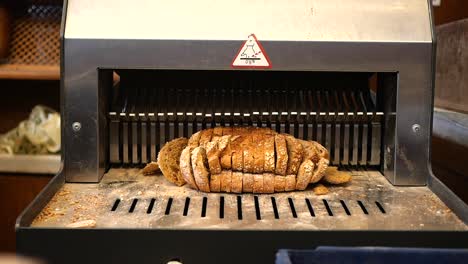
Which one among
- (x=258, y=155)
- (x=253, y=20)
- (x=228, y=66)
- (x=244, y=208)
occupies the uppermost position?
(x=253, y=20)

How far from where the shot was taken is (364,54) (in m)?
1.59

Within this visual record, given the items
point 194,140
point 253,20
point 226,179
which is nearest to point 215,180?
point 226,179

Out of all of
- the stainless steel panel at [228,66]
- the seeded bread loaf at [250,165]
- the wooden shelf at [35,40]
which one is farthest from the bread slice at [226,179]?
the wooden shelf at [35,40]

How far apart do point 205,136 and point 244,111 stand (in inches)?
7.1

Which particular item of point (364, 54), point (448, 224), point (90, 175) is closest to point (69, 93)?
point (90, 175)

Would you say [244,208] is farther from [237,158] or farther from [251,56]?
[251,56]

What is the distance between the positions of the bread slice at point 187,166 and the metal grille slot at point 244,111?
6.7 inches

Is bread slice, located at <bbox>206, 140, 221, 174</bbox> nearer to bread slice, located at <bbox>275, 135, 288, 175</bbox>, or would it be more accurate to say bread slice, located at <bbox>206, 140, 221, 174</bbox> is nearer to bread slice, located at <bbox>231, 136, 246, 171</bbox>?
bread slice, located at <bbox>231, 136, 246, 171</bbox>

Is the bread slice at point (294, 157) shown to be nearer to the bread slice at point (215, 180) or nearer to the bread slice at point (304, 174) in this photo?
the bread slice at point (304, 174)

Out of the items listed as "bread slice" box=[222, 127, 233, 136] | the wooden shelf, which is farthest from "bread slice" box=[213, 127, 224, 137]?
the wooden shelf

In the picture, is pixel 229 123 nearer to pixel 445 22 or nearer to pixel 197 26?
pixel 197 26

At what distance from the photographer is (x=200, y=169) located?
4.98 feet

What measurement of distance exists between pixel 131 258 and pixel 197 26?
61 centimetres

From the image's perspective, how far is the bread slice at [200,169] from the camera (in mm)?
1518
